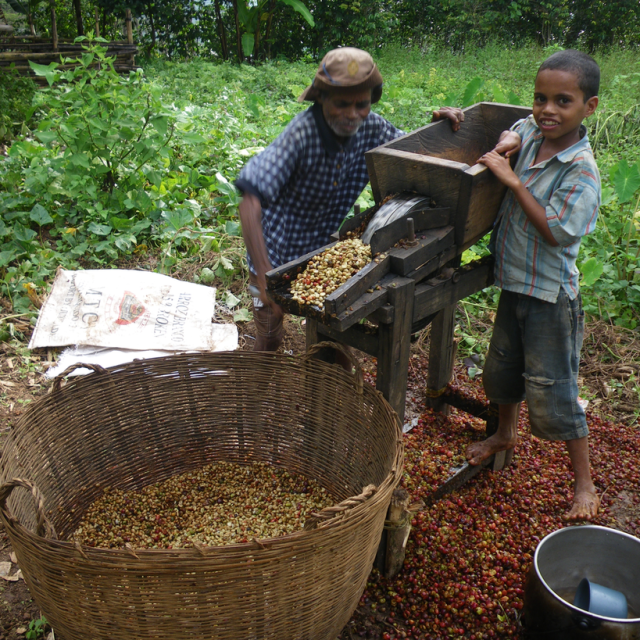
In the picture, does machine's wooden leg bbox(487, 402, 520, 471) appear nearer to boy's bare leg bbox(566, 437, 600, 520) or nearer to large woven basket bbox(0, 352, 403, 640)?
boy's bare leg bbox(566, 437, 600, 520)

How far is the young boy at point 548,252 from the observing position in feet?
6.51

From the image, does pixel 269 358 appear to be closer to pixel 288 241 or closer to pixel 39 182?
pixel 288 241

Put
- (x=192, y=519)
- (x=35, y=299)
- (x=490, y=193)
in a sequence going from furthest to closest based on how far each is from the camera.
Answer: (x=35, y=299)
(x=192, y=519)
(x=490, y=193)

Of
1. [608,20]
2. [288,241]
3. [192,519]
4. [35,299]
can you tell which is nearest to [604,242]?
[288,241]

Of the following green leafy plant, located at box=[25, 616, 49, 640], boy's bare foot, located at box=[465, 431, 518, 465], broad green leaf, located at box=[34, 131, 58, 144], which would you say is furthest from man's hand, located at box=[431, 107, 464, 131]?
broad green leaf, located at box=[34, 131, 58, 144]

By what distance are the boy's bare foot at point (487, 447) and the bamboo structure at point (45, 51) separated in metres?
7.87

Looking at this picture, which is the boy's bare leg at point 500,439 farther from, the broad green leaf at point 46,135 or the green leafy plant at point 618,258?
the broad green leaf at point 46,135

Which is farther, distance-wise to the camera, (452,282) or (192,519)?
(192,519)

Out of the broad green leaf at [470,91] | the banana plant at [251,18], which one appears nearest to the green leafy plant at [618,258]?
the broad green leaf at [470,91]

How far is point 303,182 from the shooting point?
2.47 meters

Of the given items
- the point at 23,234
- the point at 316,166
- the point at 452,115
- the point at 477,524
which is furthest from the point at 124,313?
the point at 477,524

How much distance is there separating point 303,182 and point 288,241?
0.95 ft

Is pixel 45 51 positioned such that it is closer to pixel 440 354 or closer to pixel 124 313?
pixel 124 313

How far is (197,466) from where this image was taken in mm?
2717
